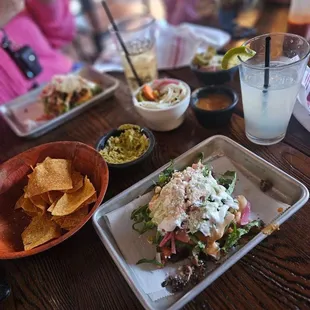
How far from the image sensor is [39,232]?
34.8 inches

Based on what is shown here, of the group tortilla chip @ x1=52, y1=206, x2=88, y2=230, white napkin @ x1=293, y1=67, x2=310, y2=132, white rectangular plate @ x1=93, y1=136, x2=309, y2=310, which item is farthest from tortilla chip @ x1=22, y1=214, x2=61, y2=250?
white napkin @ x1=293, y1=67, x2=310, y2=132

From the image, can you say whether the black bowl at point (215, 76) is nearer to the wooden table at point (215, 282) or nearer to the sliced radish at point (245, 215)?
the wooden table at point (215, 282)

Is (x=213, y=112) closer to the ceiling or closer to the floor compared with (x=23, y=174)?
closer to the floor

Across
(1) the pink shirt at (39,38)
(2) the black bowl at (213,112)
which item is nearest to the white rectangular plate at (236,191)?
(2) the black bowl at (213,112)

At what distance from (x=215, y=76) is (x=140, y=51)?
0.39 meters

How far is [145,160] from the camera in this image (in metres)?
1.04

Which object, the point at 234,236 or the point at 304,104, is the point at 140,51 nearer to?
the point at 304,104

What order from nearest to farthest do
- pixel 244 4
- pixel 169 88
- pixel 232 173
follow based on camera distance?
pixel 232 173 < pixel 169 88 < pixel 244 4

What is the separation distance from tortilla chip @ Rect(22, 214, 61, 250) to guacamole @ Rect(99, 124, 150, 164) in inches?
10.1

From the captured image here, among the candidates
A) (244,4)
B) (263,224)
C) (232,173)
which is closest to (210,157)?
(232,173)

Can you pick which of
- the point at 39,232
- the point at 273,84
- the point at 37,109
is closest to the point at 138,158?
the point at 39,232

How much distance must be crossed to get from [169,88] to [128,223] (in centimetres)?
55

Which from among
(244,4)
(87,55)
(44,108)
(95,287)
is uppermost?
(95,287)

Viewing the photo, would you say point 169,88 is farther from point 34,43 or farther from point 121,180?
point 34,43
